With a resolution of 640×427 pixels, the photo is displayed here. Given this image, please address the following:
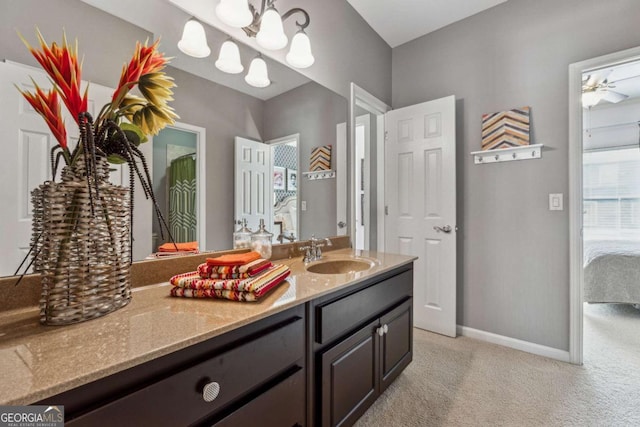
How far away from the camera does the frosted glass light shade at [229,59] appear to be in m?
1.45

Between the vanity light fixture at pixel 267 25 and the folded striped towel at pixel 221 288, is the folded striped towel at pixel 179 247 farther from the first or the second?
the vanity light fixture at pixel 267 25

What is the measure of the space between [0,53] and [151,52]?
1.28 ft

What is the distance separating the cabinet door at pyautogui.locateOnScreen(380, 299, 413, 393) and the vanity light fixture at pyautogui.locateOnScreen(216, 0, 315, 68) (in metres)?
1.58

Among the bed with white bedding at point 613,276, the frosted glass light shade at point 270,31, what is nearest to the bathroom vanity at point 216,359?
the frosted glass light shade at point 270,31

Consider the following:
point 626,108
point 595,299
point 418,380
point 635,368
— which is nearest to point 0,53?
point 418,380

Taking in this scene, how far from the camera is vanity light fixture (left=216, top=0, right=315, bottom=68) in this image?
1.38 meters

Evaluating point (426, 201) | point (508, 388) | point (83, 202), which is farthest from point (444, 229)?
point (83, 202)

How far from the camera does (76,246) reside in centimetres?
75

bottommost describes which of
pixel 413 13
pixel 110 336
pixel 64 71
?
pixel 110 336

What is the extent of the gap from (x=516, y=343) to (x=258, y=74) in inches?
106

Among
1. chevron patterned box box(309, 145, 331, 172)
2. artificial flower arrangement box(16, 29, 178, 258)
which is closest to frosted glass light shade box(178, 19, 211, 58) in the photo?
artificial flower arrangement box(16, 29, 178, 258)

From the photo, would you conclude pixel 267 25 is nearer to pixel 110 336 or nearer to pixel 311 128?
pixel 311 128

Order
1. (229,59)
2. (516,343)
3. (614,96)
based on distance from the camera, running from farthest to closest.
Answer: (614,96), (516,343), (229,59)

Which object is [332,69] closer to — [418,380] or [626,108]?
[418,380]
